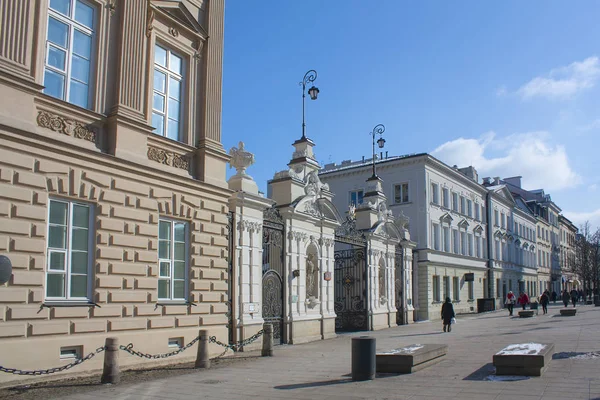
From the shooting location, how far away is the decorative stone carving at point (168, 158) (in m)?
13.7

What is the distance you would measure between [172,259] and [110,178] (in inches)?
110

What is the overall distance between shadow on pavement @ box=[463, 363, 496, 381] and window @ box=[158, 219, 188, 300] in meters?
6.97

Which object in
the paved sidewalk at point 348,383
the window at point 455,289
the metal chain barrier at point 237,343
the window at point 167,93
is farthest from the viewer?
the window at point 455,289

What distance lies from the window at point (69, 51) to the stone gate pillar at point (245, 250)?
650 cm

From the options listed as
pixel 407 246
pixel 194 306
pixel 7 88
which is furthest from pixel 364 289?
pixel 7 88

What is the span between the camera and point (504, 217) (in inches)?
2298

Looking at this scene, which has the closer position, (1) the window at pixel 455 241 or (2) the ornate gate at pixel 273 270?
(2) the ornate gate at pixel 273 270

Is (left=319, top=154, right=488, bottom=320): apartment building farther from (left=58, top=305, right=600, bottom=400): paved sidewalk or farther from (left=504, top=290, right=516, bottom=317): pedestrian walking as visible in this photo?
(left=58, top=305, right=600, bottom=400): paved sidewalk

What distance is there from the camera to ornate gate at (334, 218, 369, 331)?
27375 millimetres

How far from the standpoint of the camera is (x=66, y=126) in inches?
453

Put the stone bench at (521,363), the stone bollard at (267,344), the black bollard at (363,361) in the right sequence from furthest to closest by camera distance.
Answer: the stone bollard at (267,344) → the black bollard at (363,361) → the stone bench at (521,363)

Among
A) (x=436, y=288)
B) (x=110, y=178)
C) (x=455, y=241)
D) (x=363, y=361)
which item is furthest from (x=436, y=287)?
(x=110, y=178)

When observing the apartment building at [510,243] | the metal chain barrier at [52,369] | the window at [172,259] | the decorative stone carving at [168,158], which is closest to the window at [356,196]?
the apartment building at [510,243]

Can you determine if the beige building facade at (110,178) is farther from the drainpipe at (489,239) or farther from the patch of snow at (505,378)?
the drainpipe at (489,239)
